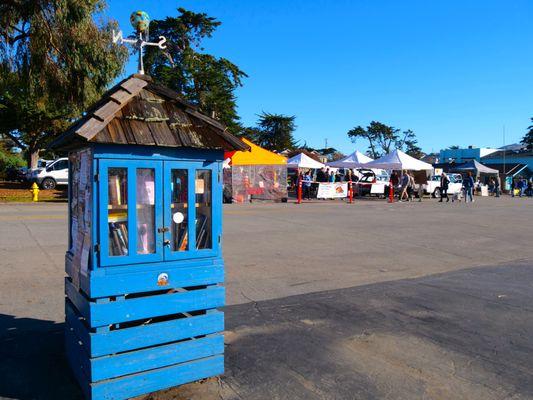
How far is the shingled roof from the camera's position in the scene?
3520 mm

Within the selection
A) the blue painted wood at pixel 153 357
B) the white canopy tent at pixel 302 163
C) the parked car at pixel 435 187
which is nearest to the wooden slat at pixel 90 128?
the blue painted wood at pixel 153 357

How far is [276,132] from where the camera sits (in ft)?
281

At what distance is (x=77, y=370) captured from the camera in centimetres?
388

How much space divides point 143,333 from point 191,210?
100 cm

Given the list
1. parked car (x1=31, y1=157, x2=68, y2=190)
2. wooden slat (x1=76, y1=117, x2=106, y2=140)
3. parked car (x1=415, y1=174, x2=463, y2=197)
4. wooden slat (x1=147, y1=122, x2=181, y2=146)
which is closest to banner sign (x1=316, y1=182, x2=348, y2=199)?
parked car (x1=415, y1=174, x2=463, y2=197)

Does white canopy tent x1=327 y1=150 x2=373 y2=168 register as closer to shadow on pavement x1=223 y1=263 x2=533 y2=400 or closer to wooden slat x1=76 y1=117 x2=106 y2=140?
shadow on pavement x1=223 y1=263 x2=533 y2=400

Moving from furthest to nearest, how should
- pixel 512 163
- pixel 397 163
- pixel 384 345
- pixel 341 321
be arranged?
pixel 512 163 < pixel 397 163 < pixel 341 321 < pixel 384 345

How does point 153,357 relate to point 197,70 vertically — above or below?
below

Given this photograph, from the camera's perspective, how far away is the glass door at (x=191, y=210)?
3.81 metres

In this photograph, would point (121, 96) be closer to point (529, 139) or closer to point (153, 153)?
point (153, 153)

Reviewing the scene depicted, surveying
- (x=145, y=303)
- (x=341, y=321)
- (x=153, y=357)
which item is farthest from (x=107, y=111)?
(x=341, y=321)

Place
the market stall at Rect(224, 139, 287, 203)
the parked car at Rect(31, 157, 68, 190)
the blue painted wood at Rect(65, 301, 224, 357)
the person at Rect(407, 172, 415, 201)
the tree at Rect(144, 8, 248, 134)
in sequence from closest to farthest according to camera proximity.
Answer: the blue painted wood at Rect(65, 301, 224, 357)
the market stall at Rect(224, 139, 287, 203)
the parked car at Rect(31, 157, 68, 190)
the person at Rect(407, 172, 415, 201)
the tree at Rect(144, 8, 248, 134)

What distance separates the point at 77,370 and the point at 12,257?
19.5 ft

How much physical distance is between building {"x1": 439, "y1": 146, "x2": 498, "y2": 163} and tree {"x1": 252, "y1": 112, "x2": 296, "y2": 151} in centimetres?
2636
